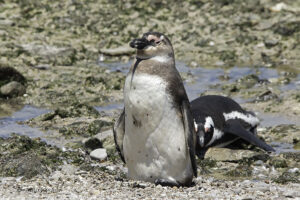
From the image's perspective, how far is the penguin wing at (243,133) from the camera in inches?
271

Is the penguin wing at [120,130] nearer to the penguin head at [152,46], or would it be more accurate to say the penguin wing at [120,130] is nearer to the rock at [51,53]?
the penguin head at [152,46]

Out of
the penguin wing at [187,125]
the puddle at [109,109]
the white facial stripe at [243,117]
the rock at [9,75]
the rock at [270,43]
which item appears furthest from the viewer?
the rock at [270,43]

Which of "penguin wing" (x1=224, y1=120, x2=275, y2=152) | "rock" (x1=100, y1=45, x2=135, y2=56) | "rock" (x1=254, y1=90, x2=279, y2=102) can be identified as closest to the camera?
"penguin wing" (x1=224, y1=120, x2=275, y2=152)

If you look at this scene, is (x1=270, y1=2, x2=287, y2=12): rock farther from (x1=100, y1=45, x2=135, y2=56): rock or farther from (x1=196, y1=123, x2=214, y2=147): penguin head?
(x1=196, y1=123, x2=214, y2=147): penguin head

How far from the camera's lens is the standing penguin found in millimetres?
4793

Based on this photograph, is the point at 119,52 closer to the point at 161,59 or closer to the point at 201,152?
the point at 201,152

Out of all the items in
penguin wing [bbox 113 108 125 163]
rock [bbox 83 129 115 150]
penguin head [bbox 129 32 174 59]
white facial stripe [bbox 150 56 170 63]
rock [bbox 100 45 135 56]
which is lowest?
rock [bbox 100 45 135 56]

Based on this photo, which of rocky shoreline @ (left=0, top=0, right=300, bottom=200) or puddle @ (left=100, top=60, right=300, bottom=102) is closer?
rocky shoreline @ (left=0, top=0, right=300, bottom=200)

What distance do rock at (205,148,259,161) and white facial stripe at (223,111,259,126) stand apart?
1.14 metres

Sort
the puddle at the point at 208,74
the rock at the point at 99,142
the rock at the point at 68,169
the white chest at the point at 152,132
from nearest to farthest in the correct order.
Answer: the white chest at the point at 152,132 → the rock at the point at 68,169 → the rock at the point at 99,142 → the puddle at the point at 208,74

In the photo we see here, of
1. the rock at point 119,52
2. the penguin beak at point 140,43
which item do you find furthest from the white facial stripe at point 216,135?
the rock at point 119,52

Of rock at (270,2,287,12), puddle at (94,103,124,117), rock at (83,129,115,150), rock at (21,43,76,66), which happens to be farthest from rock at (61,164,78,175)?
rock at (270,2,287,12)

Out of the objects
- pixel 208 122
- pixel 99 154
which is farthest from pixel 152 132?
pixel 208 122

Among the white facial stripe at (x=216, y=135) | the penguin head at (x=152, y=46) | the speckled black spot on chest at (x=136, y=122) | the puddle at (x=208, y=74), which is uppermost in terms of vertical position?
the penguin head at (x=152, y=46)
